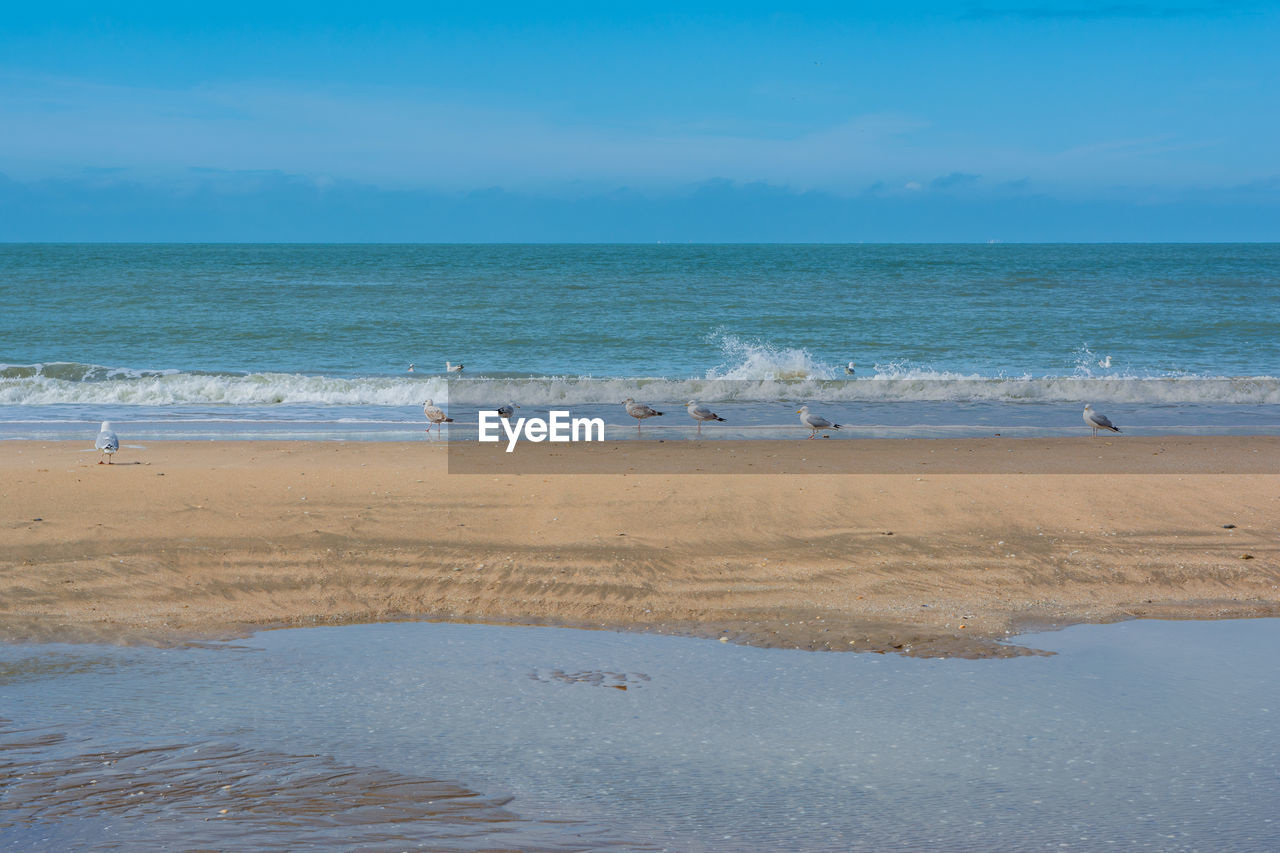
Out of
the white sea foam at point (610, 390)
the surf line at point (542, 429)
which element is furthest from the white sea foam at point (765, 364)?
the surf line at point (542, 429)

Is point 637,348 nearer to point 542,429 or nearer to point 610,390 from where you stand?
point 610,390

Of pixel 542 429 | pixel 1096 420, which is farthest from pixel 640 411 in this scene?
pixel 1096 420

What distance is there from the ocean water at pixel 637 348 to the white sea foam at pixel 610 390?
0.07 meters

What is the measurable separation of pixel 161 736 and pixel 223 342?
30.7m

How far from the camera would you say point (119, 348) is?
32.0 metres

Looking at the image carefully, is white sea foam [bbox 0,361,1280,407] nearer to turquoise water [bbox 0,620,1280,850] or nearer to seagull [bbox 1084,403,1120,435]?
seagull [bbox 1084,403,1120,435]

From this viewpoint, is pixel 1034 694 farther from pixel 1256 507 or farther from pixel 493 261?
pixel 493 261

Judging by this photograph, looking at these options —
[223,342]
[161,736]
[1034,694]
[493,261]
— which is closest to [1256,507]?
[1034,694]

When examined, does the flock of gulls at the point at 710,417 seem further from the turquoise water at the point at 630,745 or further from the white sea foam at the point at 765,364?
the turquoise water at the point at 630,745

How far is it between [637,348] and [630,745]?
2836 centimetres

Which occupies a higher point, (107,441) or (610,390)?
(107,441)

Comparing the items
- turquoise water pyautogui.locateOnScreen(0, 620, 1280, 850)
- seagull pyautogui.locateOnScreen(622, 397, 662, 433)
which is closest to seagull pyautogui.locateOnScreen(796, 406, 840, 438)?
seagull pyautogui.locateOnScreen(622, 397, 662, 433)

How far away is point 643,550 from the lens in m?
8.09

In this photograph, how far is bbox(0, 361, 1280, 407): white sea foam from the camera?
69.6 feet
